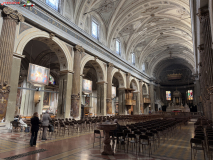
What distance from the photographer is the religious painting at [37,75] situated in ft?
33.4

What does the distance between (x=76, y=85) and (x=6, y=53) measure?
575cm

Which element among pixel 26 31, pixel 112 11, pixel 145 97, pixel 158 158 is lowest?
pixel 158 158

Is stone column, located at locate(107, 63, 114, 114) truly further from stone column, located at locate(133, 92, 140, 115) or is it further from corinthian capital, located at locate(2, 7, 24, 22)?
corinthian capital, located at locate(2, 7, 24, 22)

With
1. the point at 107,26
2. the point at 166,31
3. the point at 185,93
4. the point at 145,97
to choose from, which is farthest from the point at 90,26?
the point at 185,93

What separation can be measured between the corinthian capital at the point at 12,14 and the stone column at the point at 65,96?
4.89 meters

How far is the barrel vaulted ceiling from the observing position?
1577 cm

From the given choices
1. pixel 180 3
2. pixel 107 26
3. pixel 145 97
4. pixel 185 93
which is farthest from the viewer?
pixel 185 93

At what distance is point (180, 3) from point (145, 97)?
1932cm

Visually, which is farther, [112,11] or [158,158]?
[112,11]

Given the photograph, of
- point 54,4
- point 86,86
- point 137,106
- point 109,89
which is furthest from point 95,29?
point 137,106

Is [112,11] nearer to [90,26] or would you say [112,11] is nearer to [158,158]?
[90,26]

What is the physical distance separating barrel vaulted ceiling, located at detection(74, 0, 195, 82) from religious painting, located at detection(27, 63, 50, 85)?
5636 mm

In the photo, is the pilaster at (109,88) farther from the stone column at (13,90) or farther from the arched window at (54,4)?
the stone column at (13,90)

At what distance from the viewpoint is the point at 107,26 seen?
1808cm
